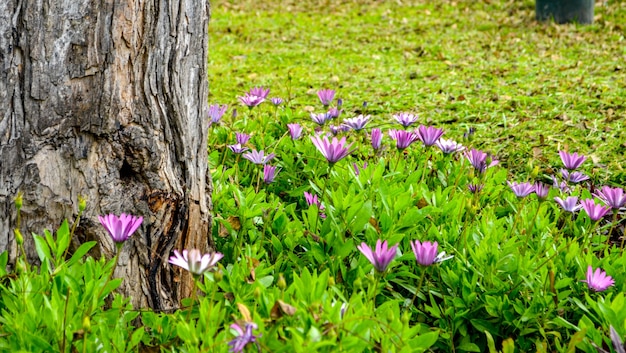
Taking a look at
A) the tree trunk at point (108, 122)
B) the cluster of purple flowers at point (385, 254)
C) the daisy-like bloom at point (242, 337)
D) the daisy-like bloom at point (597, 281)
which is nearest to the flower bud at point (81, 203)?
the tree trunk at point (108, 122)

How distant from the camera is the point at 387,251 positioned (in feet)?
6.09

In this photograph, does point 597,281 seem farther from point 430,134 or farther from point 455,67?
point 455,67

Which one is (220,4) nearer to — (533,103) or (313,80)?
(313,80)

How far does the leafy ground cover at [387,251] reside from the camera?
180 cm

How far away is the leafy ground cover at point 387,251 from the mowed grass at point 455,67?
1.4 inches

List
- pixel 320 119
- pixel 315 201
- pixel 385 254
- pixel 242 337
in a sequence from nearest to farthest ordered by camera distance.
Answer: pixel 242 337
pixel 385 254
pixel 315 201
pixel 320 119

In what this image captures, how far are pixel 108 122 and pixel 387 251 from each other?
0.88 m

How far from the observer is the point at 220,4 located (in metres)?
11.2

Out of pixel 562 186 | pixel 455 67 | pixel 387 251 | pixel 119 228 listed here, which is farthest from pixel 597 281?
pixel 455 67

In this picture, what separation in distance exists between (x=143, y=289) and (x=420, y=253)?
88 centimetres

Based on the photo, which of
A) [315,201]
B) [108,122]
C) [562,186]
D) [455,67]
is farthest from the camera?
[455,67]

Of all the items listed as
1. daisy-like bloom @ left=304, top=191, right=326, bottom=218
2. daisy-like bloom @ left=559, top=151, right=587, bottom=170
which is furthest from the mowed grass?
daisy-like bloom @ left=304, top=191, right=326, bottom=218

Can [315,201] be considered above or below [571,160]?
below

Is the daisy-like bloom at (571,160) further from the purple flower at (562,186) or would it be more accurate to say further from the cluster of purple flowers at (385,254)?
the cluster of purple flowers at (385,254)
